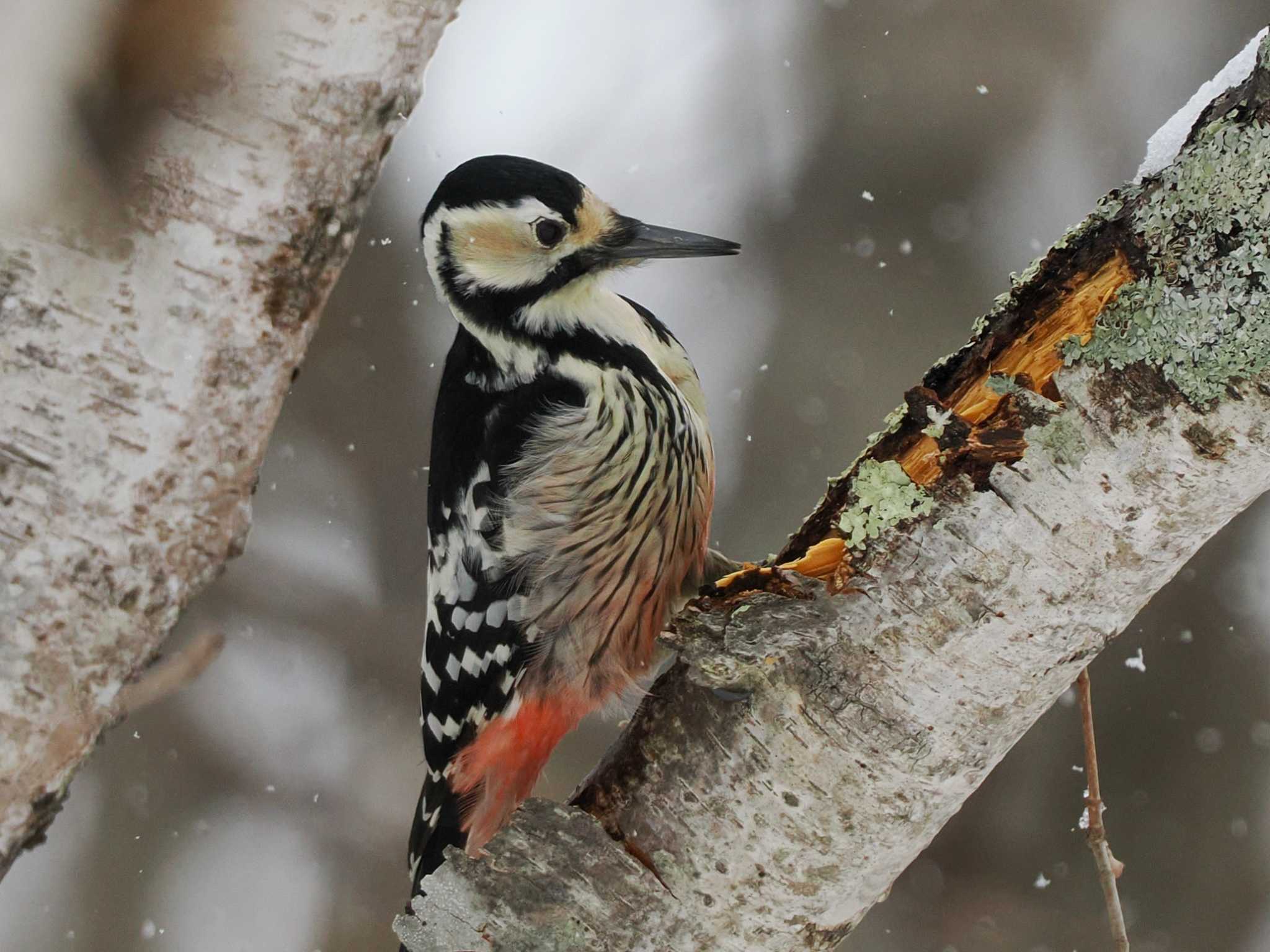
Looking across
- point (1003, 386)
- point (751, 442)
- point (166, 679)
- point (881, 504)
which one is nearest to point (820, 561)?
point (881, 504)

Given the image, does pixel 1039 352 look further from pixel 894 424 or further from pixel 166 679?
pixel 166 679

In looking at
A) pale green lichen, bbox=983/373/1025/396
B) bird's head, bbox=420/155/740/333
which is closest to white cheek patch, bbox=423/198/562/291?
bird's head, bbox=420/155/740/333

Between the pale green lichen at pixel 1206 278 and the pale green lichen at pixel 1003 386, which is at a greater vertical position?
the pale green lichen at pixel 1206 278

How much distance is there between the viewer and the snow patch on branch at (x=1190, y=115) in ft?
3.71

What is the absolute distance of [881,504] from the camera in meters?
1.24

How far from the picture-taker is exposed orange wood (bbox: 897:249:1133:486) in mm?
1173

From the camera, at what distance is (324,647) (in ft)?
12.6

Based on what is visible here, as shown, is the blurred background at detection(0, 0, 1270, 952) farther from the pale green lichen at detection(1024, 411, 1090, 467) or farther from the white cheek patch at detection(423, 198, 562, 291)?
the pale green lichen at detection(1024, 411, 1090, 467)

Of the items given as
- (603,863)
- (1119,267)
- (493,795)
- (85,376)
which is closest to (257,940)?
(493,795)

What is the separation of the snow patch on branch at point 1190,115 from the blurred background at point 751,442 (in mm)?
1993

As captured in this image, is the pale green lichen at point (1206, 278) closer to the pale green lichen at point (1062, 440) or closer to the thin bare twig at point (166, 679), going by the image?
the pale green lichen at point (1062, 440)

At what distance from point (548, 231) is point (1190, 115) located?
86 centimetres

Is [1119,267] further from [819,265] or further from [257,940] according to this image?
[257,940]

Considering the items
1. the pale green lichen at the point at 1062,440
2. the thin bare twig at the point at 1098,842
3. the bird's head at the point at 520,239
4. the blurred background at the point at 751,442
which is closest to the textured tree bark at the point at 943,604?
the pale green lichen at the point at 1062,440
